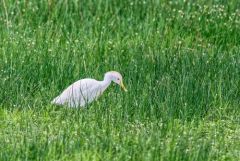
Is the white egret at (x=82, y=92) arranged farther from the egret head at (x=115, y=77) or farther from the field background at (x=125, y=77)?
the field background at (x=125, y=77)

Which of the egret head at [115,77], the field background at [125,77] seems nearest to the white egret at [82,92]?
the egret head at [115,77]

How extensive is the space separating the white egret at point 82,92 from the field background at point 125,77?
4.0 inches

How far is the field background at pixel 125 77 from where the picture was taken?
26.4 feet

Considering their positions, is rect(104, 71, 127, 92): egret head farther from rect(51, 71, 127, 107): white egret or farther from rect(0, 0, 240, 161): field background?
rect(0, 0, 240, 161): field background

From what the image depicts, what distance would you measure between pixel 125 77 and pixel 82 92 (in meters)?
1.05

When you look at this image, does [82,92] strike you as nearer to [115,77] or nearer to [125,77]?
[115,77]

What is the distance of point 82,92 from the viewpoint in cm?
937

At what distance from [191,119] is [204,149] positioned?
3.77 ft

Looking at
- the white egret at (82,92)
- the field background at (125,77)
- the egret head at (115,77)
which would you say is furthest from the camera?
the egret head at (115,77)

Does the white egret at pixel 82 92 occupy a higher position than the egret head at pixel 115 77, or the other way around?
the egret head at pixel 115 77

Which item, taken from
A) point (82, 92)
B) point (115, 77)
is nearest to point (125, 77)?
point (115, 77)

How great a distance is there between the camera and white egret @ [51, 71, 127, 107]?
923cm

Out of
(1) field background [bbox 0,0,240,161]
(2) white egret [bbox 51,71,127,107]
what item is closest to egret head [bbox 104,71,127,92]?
(2) white egret [bbox 51,71,127,107]

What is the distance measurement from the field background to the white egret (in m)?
0.10
